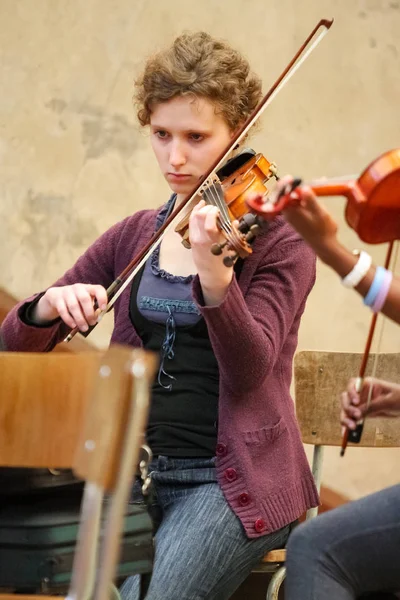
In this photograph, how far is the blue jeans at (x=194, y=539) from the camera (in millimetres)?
1240

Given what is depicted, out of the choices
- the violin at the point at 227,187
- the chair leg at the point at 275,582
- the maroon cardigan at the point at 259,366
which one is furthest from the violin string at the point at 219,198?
the chair leg at the point at 275,582

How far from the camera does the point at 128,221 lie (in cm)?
164

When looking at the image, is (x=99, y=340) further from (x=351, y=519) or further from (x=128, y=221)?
(x=351, y=519)

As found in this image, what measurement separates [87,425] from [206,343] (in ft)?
1.78

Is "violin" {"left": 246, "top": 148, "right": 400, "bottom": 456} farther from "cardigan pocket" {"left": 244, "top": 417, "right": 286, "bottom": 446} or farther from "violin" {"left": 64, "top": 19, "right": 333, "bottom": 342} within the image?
"cardigan pocket" {"left": 244, "top": 417, "right": 286, "bottom": 446}

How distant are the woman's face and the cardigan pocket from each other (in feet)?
1.32

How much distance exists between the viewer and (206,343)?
4.68 ft

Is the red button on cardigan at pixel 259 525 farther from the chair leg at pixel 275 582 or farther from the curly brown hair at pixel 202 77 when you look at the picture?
the curly brown hair at pixel 202 77

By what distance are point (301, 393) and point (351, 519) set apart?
56 centimetres

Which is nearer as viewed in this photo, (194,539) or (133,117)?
(194,539)

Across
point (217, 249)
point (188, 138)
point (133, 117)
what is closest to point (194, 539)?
point (217, 249)

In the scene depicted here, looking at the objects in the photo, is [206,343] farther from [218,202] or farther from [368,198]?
[368,198]

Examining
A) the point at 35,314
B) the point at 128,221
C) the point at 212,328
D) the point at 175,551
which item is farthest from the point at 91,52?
the point at 175,551

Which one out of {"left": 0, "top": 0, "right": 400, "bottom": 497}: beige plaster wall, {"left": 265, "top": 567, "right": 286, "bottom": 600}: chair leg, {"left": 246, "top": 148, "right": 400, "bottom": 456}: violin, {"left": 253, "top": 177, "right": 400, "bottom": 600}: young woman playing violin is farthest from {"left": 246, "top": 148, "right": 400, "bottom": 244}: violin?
{"left": 0, "top": 0, "right": 400, "bottom": 497}: beige plaster wall
